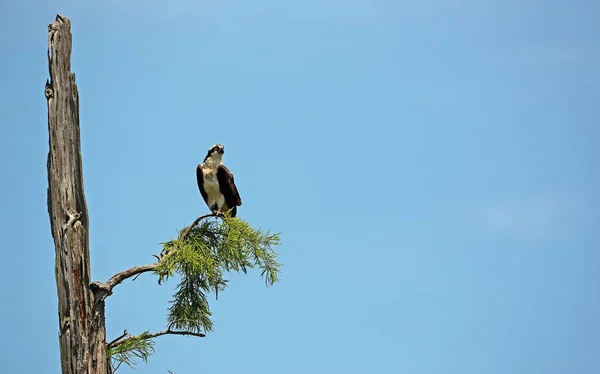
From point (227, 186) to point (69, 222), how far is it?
314 centimetres

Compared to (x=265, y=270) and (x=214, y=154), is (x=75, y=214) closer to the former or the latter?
(x=265, y=270)

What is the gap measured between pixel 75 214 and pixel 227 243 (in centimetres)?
181

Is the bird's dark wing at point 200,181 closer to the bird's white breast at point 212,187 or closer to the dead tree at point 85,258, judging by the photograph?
the bird's white breast at point 212,187

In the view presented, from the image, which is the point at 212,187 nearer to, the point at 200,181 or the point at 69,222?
the point at 200,181

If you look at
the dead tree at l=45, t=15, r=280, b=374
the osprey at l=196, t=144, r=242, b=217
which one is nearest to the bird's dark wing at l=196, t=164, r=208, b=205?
the osprey at l=196, t=144, r=242, b=217

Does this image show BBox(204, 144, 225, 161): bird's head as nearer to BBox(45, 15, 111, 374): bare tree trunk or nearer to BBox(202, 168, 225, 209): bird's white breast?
BBox(202, 168, 225, 209): bird's white breast

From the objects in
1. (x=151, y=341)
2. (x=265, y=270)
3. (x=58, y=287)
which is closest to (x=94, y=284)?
(x=58, y=287)

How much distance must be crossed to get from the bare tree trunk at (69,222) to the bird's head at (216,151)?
2757 mm

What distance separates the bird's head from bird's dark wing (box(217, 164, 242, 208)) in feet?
0.54

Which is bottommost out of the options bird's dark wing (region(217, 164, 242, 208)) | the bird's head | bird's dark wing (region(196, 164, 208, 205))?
bird's dark wing (region(217, 164, 242, 208))

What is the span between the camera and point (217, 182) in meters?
11.7

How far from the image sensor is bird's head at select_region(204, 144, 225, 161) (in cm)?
1168

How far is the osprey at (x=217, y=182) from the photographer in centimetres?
1171

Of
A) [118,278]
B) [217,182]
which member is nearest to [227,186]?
[217,182]
